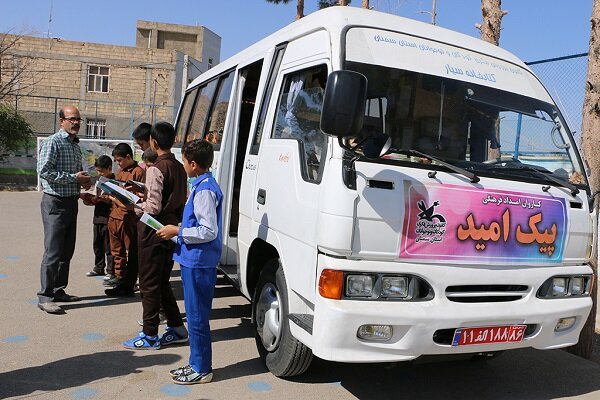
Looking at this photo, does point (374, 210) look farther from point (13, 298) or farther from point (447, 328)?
point (13, 298)

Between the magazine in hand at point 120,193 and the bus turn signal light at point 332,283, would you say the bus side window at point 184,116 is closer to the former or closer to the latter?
the magazine in hand at point 120,193

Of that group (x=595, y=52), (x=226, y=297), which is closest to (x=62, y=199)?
(x=226, y=297)

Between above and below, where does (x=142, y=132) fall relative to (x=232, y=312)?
above

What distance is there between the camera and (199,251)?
3.93 metres

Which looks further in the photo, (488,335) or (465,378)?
(465,378)

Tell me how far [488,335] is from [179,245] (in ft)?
7.32

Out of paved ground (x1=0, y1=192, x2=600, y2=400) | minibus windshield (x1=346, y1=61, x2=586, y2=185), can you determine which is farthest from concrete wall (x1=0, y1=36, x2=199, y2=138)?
minibus windshield (x1=346, y1=61, x2=586, y2=185)

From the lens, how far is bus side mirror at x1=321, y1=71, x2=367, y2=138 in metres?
3.16

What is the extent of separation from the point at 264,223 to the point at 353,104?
56.2 inches

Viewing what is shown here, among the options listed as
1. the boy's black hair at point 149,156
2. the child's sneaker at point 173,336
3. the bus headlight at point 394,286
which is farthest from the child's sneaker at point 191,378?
the boy's black hair at point 149,156

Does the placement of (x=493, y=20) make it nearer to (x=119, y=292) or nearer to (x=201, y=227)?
(x=201, y=227)

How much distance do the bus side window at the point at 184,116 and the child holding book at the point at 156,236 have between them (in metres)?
3.22

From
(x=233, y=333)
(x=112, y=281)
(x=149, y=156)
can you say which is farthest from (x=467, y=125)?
(x=112, y=281)

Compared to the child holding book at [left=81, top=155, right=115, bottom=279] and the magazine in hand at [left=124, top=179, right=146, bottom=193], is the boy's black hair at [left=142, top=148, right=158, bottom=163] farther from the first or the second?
the magazine in hand at [left=124, top=179, right=146, bottom=193]
